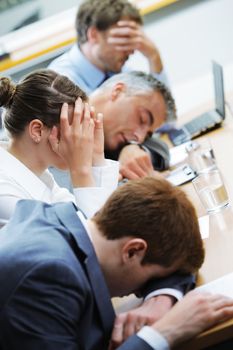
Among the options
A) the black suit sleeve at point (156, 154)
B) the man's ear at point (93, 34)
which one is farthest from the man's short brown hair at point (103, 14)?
the black suit sleeve at point (156, 154)

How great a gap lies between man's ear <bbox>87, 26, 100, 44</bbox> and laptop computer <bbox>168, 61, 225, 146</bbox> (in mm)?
600

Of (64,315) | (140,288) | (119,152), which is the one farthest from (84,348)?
(119,152)

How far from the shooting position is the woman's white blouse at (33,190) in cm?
157

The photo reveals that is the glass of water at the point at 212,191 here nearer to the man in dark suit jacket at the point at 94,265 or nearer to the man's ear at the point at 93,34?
the man in dark suit jacket at the point at 94,265

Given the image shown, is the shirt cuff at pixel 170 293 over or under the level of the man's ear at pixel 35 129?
under

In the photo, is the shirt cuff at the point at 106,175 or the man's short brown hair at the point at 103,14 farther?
the man's short brown hair at the point at 103,14

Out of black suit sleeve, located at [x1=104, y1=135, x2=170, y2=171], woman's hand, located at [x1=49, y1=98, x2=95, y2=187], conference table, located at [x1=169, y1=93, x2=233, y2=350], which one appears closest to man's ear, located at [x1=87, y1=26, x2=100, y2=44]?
black suit sleeve, located at [x1=104, y1=135, x2=170, y2=171]

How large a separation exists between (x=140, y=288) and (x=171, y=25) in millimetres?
2612

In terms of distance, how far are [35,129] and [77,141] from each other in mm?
155

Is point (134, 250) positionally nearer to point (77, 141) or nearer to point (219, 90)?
point (77, 141)

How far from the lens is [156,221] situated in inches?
45.9

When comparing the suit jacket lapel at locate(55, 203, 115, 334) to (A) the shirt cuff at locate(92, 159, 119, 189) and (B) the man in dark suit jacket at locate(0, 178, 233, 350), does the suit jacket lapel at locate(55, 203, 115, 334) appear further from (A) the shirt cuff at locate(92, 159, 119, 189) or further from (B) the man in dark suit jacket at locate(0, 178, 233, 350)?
(A) the shirt cuff at locate(92, 159, 119, 189)

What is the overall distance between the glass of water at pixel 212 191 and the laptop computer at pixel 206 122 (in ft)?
2.39

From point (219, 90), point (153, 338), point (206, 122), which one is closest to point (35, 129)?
point (153, 338)
